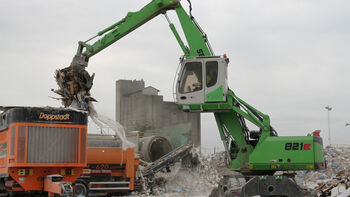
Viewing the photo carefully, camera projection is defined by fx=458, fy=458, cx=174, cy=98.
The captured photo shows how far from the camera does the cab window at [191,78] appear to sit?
10.8 m

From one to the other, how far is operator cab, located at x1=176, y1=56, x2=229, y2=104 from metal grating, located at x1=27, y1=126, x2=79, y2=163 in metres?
2.98

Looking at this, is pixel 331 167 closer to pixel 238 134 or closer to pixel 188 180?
pixel 188 180

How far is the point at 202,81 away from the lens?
1074 centimetres

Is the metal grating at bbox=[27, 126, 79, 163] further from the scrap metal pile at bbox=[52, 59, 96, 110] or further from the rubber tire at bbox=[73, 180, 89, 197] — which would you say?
the rubber tire at bbox=[73, 180, 89, 197]

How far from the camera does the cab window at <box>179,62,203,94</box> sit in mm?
10758

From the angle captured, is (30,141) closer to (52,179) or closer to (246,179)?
(52,179)

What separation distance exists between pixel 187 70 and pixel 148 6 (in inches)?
127

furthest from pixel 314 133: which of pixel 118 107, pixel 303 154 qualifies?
pixel 118 107

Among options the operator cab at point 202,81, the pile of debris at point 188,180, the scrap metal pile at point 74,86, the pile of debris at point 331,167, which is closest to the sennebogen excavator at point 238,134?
the operator cab at point 202,81

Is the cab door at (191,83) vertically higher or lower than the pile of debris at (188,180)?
higher

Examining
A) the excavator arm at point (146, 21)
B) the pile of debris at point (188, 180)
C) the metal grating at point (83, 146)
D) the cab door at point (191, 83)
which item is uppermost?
the excavator arm at point (146, 21)

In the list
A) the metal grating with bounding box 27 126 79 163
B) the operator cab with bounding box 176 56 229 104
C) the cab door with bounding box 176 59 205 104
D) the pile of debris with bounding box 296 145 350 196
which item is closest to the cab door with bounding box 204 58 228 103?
the operator cab with bounding box 176 56 229 104

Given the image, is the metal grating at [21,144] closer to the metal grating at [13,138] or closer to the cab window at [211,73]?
the metal grating at [13,138]

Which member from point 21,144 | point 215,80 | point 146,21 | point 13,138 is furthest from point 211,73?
point 13,138
